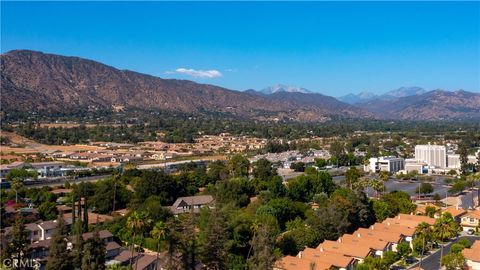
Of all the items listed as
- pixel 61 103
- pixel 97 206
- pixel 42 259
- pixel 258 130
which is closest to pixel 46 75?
pixel 61 103

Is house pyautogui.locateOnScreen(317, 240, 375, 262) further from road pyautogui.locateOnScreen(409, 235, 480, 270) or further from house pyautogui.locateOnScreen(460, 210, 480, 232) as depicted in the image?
house pyautogui.locateOnScreen(460, 210, 480, 232)

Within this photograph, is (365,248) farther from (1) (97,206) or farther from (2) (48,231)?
(1) (97,206)

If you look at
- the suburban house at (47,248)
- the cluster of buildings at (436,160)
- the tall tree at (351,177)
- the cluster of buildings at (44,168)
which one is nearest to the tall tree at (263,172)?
the tall tree at (351,177)

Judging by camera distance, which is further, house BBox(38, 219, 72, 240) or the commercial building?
the commercial building

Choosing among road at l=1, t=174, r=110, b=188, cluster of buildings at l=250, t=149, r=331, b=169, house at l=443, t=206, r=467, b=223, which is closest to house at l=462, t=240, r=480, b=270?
house at l=443, t=206, r=467, b=223

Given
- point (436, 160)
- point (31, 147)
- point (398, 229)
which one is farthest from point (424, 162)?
point (31, 147)

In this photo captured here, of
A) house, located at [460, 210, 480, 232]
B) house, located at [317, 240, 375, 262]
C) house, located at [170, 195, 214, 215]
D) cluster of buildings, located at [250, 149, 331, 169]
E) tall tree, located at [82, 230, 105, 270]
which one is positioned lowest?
house, located at [460, 210, 480, 232]

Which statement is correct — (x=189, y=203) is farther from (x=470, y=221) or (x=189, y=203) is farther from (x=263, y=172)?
(x=470, y=221)
